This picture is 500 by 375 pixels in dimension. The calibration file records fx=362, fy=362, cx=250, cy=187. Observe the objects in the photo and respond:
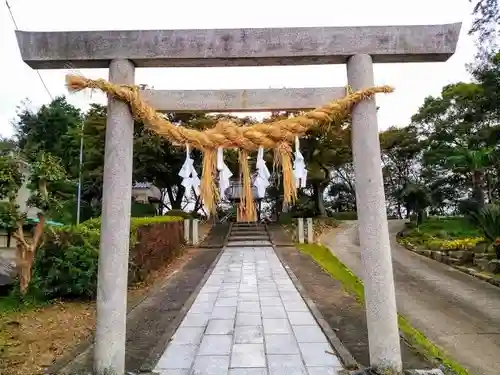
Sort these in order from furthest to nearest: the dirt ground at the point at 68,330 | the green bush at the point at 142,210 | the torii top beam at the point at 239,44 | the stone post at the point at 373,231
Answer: the green bush at the point at 142,210 < the dirt ground at the point at 68,330 < the torii top beam at the point at 239,44 < the stone post at the point at 373,231

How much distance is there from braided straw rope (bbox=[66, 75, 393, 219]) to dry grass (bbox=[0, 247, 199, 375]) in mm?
2668

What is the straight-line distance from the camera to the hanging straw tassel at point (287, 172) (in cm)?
305

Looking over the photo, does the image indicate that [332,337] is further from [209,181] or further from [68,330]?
[68,330]

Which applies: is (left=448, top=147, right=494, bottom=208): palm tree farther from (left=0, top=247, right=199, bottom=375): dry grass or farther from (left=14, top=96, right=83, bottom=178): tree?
(left=14, top=96, right=83, bottom=178): tree

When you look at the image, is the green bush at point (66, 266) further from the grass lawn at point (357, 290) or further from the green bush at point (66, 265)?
the grass lawn at point (357, 290)

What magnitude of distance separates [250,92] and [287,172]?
32.6 inches

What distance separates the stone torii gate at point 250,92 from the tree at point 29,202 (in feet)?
11.9

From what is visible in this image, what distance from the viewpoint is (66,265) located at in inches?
235

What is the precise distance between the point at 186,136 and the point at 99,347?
6.31 ft

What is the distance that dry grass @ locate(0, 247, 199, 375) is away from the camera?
3.77 meters

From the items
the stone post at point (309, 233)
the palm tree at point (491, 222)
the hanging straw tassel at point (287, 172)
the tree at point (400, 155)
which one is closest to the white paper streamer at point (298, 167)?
the hanging straw tassel at point (287, 172)

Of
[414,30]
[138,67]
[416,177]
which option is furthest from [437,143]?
[138,67]

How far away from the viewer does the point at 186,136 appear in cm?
307

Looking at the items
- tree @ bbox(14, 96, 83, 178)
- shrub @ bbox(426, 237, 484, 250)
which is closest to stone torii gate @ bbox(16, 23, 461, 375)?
shrub @ bbox(426, 237, 484, 250)
